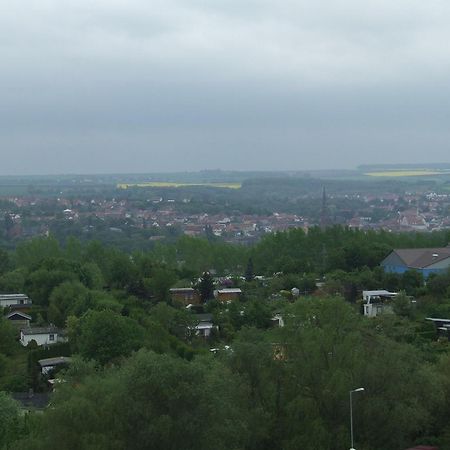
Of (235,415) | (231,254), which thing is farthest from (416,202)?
(235,415)

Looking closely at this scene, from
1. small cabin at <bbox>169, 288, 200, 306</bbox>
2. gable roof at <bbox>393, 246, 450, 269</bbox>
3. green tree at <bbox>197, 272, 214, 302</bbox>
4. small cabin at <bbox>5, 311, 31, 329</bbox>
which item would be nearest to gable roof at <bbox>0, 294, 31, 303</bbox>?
small cabin at <bbox>5, 311, 31, 329</bbox>

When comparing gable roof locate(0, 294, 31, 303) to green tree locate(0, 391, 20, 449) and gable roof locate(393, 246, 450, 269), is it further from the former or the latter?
green tree locate(0, 391, 20, 449)

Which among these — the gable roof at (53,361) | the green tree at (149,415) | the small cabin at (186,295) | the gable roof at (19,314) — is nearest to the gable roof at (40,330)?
the gable roof at (19,314)

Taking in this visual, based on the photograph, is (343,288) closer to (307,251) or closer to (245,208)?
(307,251)

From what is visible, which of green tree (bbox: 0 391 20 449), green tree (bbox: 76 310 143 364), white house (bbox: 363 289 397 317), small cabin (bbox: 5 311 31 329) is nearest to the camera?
green tree (bbox: 0 391 20 449)

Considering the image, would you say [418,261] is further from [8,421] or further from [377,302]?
[8,421]

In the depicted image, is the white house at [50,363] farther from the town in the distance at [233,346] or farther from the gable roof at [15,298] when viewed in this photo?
the gable roof at [15,298]
